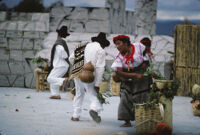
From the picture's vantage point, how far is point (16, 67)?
15.1m

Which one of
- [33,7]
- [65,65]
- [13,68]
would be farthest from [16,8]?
[65,65]

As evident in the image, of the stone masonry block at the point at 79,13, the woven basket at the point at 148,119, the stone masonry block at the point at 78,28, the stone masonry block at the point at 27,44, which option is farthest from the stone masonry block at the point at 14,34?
the woven basket at the point at 148,119

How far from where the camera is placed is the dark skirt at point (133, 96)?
23.1 ft

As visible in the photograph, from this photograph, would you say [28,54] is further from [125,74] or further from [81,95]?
[125,74]

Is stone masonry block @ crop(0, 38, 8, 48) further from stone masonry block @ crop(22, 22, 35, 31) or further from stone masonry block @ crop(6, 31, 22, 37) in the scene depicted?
stone masonry block @ crop(22, 22, 35, 31)

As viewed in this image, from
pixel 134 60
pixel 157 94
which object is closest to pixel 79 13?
pixel 134 60

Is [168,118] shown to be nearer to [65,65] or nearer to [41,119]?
[41,119]

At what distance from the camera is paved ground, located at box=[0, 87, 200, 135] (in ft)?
22.0

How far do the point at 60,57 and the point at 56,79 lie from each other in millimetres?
658

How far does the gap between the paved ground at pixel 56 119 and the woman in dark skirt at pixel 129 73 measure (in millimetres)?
404

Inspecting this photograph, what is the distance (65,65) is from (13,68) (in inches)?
153

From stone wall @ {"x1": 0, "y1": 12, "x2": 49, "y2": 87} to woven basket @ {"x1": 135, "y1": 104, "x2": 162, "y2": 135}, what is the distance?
28.9 feet

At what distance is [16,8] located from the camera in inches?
1179

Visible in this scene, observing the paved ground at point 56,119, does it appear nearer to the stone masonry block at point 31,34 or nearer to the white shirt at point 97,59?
→ the white shirt at point 97,59
